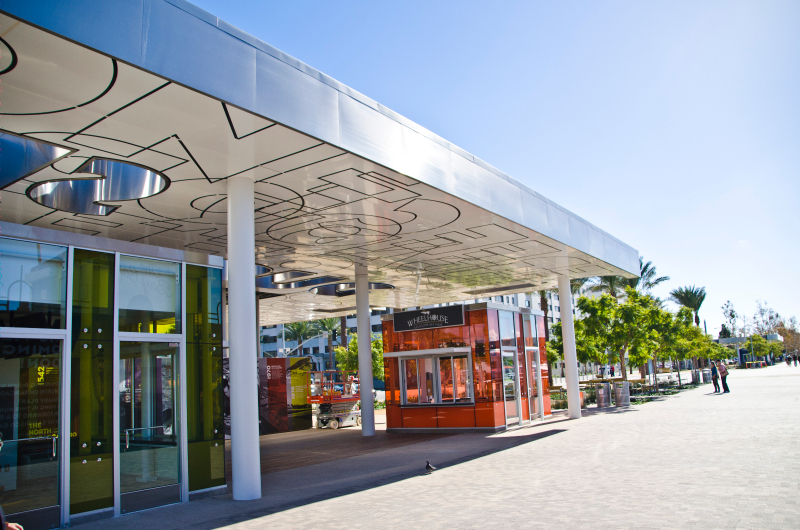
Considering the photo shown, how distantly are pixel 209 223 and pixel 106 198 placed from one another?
2.54 metres

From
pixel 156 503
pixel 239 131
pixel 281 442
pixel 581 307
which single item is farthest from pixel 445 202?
pixel 581 307

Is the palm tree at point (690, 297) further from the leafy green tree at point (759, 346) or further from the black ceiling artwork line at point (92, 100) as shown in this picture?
the black ceiling artwork line at point (92, 100)

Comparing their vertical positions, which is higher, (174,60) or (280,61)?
(280,61)

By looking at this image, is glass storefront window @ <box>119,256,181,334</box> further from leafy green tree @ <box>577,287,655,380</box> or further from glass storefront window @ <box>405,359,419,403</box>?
leafy green tree @ <box>577,287,655,380</box>

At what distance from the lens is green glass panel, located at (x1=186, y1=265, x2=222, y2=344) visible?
9586mm

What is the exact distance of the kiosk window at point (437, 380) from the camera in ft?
62.2

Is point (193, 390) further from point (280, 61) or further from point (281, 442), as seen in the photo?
point (281, 442)

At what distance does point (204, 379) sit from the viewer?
957cm

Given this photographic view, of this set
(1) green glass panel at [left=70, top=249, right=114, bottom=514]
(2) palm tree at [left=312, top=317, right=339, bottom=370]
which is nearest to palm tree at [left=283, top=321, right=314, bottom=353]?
(2) palm tree at [left=312, top=317, right=339, bottom=370]

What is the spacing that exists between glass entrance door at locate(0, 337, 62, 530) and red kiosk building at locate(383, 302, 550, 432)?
12741 mm

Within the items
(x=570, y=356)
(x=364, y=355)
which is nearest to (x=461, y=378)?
(x=364, y=355)

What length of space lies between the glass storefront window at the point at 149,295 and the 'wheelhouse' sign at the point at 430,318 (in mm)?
10835

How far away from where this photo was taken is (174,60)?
6.32 meters

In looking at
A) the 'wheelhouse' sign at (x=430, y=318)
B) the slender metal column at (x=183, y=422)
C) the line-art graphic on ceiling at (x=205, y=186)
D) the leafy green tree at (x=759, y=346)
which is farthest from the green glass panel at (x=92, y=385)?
the leafy green tree at (x=759, y=346)
